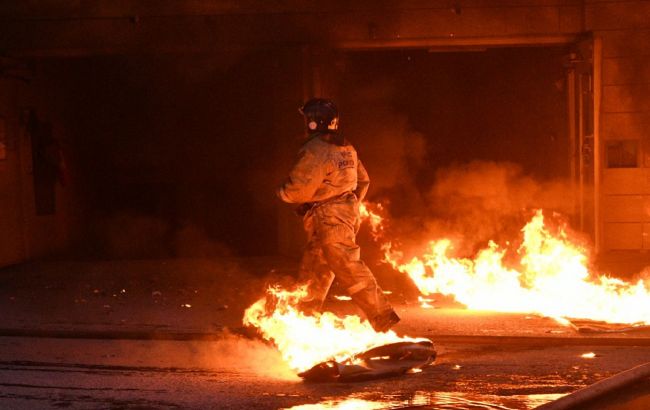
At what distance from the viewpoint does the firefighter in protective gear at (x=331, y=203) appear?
7.08m

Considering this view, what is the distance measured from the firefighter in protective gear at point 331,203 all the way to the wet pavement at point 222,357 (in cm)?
74

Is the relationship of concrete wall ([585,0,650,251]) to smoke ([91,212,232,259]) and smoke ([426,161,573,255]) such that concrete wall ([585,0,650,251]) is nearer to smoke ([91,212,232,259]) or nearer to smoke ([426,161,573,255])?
smoke ([426,161,573,255])

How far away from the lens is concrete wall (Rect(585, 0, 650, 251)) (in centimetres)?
1190

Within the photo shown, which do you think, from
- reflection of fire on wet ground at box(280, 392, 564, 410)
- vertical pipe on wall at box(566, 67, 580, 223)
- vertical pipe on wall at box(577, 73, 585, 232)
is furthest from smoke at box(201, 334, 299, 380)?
vertical pipe on wall at box(566, 67, 580, 223)

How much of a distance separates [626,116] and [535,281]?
10.8 ft

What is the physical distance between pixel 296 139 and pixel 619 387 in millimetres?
7434

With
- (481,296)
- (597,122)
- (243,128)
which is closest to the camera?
(481,296)

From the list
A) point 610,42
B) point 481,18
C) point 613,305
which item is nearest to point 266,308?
point 613,305

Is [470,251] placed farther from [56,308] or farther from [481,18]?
[56,308]

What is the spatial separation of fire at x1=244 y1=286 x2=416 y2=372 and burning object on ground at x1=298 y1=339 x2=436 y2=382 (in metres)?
0.11

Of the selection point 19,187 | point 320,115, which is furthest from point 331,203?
point 19,187

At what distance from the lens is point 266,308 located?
785 centimetres

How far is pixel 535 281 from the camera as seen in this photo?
10031 mm

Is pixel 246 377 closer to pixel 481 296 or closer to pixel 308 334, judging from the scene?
pixel 308 334
